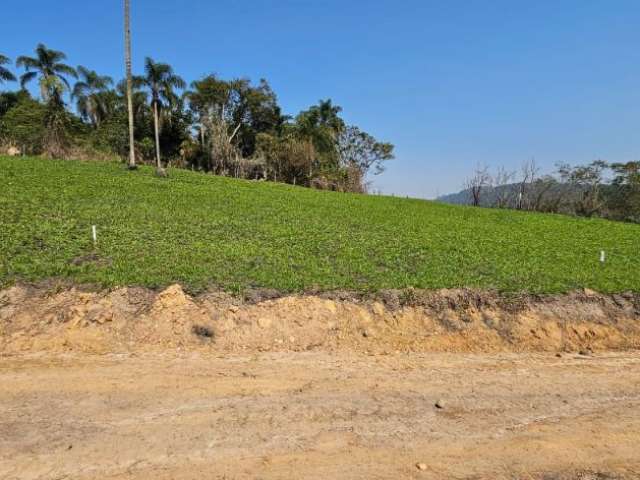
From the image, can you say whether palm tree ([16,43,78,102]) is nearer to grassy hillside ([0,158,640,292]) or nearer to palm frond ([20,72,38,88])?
palm frond ([20,72,38,88])

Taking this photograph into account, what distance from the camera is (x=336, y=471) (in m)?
3.70

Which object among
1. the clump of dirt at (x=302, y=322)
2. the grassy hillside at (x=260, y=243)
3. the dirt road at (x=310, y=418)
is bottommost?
the dirt road at (x=310, y=418)

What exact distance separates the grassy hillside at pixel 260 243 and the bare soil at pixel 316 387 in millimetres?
932

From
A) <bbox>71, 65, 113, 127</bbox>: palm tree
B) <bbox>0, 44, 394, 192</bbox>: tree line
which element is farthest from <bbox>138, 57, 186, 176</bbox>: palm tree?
<bbox>71, 65, 113, 127</bbox>: palm tree

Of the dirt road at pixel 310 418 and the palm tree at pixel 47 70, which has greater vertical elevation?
the palm tree at pixel 47 70

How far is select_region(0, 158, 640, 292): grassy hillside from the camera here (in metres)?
9.16

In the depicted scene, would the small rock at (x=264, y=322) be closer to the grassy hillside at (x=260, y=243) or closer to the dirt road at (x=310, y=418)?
the dirt road at (x=310, y=418)

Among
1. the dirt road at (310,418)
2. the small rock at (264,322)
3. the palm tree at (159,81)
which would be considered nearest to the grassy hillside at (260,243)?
the small rock at (264,322)

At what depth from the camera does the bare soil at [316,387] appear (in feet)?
12.7

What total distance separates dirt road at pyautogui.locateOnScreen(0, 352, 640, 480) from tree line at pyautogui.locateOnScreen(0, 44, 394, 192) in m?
29.6

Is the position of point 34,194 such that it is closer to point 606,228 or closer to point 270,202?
point 270,202

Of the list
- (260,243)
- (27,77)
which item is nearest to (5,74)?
(27,77)

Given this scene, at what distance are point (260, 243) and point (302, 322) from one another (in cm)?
470

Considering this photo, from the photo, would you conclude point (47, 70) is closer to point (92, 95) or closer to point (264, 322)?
point (92, 95)
